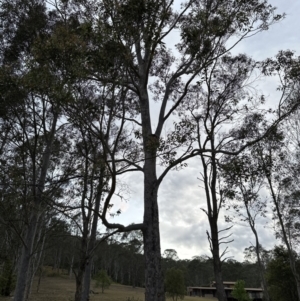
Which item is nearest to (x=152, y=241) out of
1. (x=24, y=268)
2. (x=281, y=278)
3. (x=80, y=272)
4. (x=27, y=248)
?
(x=27, y=248)

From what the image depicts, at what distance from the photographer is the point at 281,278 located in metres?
24.2

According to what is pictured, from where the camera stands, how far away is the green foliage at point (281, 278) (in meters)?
23.7

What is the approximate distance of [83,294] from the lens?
9.96 m

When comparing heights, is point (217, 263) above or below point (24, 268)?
above

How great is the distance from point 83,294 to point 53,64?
24.1 ft

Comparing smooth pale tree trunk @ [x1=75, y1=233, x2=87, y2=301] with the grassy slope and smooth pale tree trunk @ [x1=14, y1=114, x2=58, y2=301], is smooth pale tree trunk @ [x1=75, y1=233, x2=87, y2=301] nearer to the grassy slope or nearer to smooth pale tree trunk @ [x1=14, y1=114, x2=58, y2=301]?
smooth pale tree trunk @ [x1=14, y1=114, x2=58, y2=301]

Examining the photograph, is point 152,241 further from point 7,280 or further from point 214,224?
point 7,280

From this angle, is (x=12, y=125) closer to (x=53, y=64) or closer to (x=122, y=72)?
(x=53, y=64)

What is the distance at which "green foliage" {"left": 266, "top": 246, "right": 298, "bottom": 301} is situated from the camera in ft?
77.6

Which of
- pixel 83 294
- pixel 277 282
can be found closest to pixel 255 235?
pixel 277 282

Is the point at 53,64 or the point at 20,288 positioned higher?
the point at 53,64

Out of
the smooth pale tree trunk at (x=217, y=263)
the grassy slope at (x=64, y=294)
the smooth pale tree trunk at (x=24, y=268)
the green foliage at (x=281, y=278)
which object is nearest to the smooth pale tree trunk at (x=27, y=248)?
the smooth pale tree trunk at (x=24, y=268)

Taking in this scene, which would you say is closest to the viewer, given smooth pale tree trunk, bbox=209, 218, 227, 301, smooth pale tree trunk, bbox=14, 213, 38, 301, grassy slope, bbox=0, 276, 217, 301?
smooth pale tree trunk, bbox=14, 213, 38, 301

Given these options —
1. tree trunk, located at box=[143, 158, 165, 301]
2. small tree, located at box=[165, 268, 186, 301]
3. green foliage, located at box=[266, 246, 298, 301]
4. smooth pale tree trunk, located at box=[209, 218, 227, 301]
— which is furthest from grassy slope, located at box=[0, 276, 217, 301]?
tree trunk, located at box=[143, 158, 165, 301]
